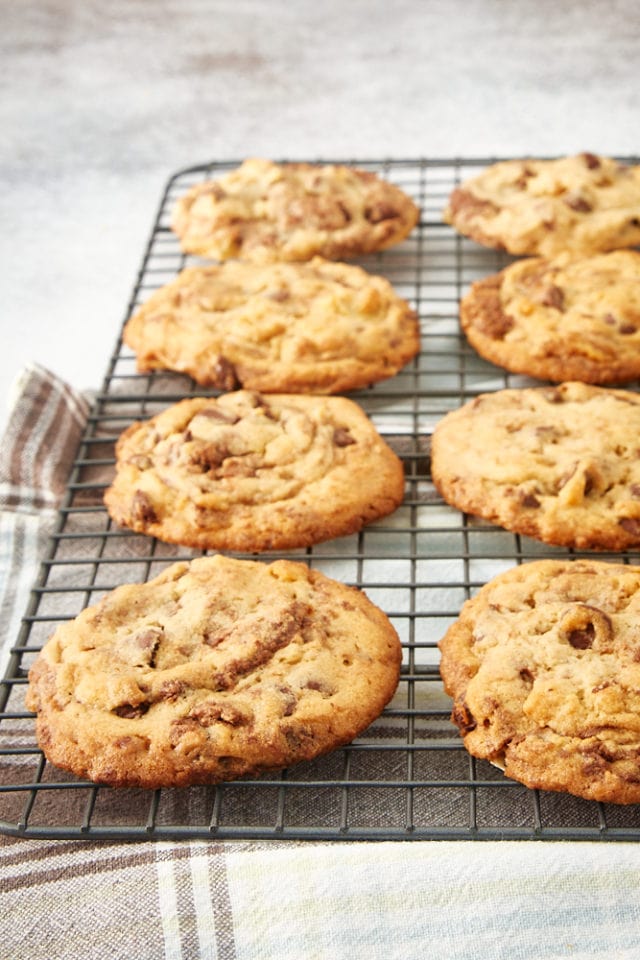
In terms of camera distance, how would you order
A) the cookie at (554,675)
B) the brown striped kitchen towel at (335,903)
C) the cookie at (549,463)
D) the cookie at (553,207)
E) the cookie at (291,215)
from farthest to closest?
the cookie at (291,215), the cookie at (553,207), the cookie at (549,463), the cookie at (554,675), the brown striped kitchen towel at (335,903)

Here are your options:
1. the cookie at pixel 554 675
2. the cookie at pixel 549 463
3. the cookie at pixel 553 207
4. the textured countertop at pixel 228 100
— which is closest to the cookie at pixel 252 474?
the cookie at pixel 549 463

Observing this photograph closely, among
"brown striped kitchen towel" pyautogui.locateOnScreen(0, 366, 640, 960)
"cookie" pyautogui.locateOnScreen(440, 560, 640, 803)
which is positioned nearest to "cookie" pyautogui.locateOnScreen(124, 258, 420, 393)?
"cookie" pyautogui.locateOnScreen(440, 560, 640, 803)

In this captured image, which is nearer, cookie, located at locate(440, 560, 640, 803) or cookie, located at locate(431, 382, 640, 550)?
cookie, located at locate(440, 560, 640, 803)

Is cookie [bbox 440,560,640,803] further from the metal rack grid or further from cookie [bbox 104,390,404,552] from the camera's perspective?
cookie [bbox 104,390,404,552]

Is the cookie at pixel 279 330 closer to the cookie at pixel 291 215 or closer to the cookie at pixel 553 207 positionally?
the cookie at pixel 291 215

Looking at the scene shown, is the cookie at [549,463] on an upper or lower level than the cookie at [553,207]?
lower

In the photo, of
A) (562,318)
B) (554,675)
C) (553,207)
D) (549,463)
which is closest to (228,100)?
(553,207)
